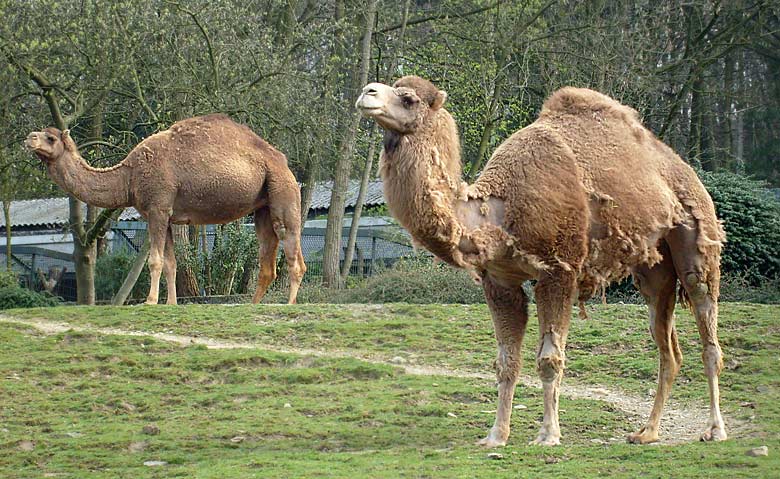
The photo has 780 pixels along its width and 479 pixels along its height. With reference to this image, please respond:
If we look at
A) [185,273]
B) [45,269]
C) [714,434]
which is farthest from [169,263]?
[45,269]

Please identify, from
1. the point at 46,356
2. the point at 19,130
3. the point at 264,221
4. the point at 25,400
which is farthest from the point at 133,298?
the point at 25,400

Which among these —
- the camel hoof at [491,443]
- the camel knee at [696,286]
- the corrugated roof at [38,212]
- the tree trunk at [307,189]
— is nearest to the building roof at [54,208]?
the corrugated roof at [38,212]

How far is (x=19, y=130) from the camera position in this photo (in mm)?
18750

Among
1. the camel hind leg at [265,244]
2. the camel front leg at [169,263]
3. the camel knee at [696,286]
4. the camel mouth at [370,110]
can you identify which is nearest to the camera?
the camel mouth at [370,110]

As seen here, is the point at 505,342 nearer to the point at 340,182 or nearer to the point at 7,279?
the point at 340,182

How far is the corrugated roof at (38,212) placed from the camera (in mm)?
33713

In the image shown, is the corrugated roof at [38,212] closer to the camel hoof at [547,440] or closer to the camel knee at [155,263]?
the camel knee at [155,263]

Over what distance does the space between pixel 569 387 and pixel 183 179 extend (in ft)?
21.6

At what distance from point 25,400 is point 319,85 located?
1294cm

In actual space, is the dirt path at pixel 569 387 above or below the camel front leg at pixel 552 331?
below

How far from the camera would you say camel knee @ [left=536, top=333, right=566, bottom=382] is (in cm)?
768

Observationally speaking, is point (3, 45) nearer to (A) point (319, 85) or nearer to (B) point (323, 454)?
(A) point (319, 85)

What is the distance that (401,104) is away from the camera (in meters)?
7.46

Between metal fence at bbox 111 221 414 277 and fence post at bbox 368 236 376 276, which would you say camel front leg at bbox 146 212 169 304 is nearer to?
metal fence at bbox 111 221 414 277
